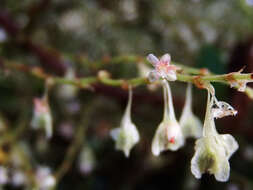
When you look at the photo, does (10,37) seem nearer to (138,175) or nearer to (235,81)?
(138,175)

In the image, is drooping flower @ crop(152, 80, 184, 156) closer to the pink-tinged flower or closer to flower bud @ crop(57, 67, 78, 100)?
the pink-tinged flower

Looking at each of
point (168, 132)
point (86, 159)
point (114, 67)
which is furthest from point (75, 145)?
point (168, 132)

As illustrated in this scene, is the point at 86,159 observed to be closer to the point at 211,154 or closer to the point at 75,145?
the point at 75,145

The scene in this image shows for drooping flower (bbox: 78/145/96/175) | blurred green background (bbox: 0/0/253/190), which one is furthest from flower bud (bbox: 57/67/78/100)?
drooping flower (bbox: 78/145/96/175)

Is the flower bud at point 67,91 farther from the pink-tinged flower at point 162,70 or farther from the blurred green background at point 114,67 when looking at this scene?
the pink-tinged flower at point 162,70

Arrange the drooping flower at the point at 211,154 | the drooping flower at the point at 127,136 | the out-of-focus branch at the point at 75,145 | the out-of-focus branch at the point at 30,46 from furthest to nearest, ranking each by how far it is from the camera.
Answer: the out-of-focus branch at the point at 30,46 < the out-of-focus branch at the point at 75,145 < the drooping flower at the point at 127,136 < the drooping flower at the point at 211,154

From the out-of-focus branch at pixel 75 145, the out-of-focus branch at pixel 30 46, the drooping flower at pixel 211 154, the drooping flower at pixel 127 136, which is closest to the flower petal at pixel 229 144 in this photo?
the drooping flower at pixel 211 154
